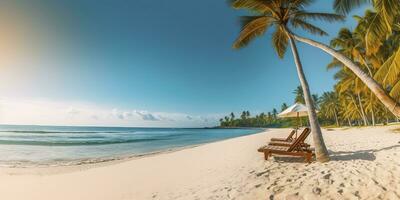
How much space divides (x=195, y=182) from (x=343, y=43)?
23.7 meters

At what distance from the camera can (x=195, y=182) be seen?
5742 millimetres

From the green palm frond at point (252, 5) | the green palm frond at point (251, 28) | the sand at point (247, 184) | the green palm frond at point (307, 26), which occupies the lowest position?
the sand at point (247, 184)

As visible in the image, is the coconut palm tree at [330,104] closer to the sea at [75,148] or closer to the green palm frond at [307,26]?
the sea at [75,148]

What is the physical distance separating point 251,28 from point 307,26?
2788mm

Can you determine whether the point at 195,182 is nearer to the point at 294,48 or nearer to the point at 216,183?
the point at 216,183

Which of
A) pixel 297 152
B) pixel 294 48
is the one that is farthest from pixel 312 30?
pixel 297 152

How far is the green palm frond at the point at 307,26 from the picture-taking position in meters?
9.43

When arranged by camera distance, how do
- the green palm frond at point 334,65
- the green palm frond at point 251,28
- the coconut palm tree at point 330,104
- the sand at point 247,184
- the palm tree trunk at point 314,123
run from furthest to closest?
1. the coconut palm tree at point 330,104
2. the green palm frond at point 334,65
3. the green palm frond at point 251,28
4. the palm tree trunk at point 314,123
5. the sand at point 247,184

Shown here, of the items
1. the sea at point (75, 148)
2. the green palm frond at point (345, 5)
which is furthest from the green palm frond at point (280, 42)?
the sea at point (75, 148)

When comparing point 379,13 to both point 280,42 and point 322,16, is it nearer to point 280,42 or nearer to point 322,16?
point 322,16

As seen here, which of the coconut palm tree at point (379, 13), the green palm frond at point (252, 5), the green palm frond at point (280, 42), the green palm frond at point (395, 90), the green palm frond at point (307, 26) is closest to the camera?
the coconut palm tree at point (379, 13)

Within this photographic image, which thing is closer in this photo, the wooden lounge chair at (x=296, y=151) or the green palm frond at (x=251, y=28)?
the wooden lounge chair at (x=296, y=151)

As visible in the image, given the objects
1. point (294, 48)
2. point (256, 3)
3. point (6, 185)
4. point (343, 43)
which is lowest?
point (6, 185)

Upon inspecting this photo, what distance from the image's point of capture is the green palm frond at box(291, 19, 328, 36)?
9430mm
